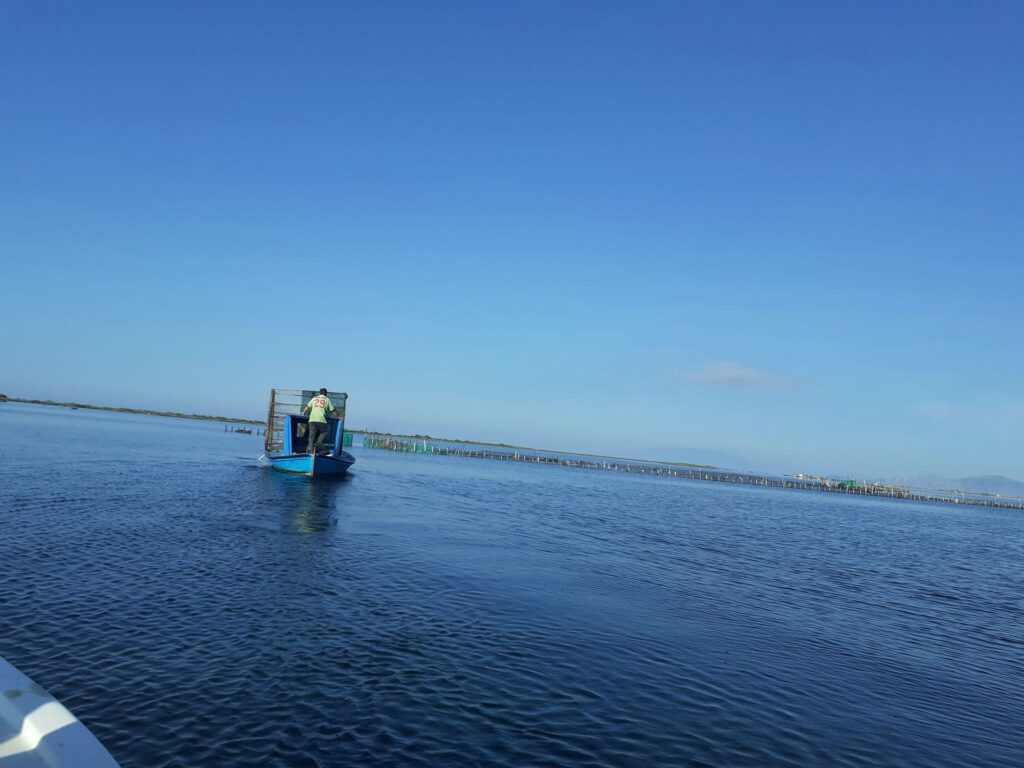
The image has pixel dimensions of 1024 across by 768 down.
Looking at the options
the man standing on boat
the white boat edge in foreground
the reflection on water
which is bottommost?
the reflection on water

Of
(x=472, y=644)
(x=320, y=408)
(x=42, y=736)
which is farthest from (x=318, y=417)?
(x=42, y=736)

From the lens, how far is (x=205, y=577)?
1367cm

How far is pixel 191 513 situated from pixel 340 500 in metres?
8.42

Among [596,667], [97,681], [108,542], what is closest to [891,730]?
[596,667]

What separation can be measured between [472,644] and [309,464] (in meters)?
28.3

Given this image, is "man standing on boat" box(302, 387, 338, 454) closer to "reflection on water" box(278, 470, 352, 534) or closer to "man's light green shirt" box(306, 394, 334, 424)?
"man's light green shirt" box(306, 394, 334, 424)

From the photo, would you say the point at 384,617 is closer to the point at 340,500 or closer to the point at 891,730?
the point at 891,730

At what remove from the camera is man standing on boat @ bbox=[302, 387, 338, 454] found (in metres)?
34.4

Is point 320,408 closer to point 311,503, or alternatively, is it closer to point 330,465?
point 330,465

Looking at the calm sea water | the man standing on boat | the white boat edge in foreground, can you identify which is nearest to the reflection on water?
the calm sea water

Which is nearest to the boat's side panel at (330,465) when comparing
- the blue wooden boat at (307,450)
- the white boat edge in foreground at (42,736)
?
the blue wooden boat at (307,450)

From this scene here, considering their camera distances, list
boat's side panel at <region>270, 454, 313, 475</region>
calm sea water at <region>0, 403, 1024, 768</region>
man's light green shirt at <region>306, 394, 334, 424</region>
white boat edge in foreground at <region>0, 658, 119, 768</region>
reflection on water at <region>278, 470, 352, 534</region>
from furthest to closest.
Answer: boat's side panel at <region>270, 454, 313, 475</region>, man's light green shirt at <region>306, 394, 334, 424</region>, reflection on water at <region>278, 470, 352, 534</region>, calm sea water at <region>0, 403, 1024, 768</region>, white boat edge in foreground at <region>0, 658, 119, 768</region>

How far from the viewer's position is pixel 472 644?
11.0 m

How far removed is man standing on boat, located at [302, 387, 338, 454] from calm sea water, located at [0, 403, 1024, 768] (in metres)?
10.6
